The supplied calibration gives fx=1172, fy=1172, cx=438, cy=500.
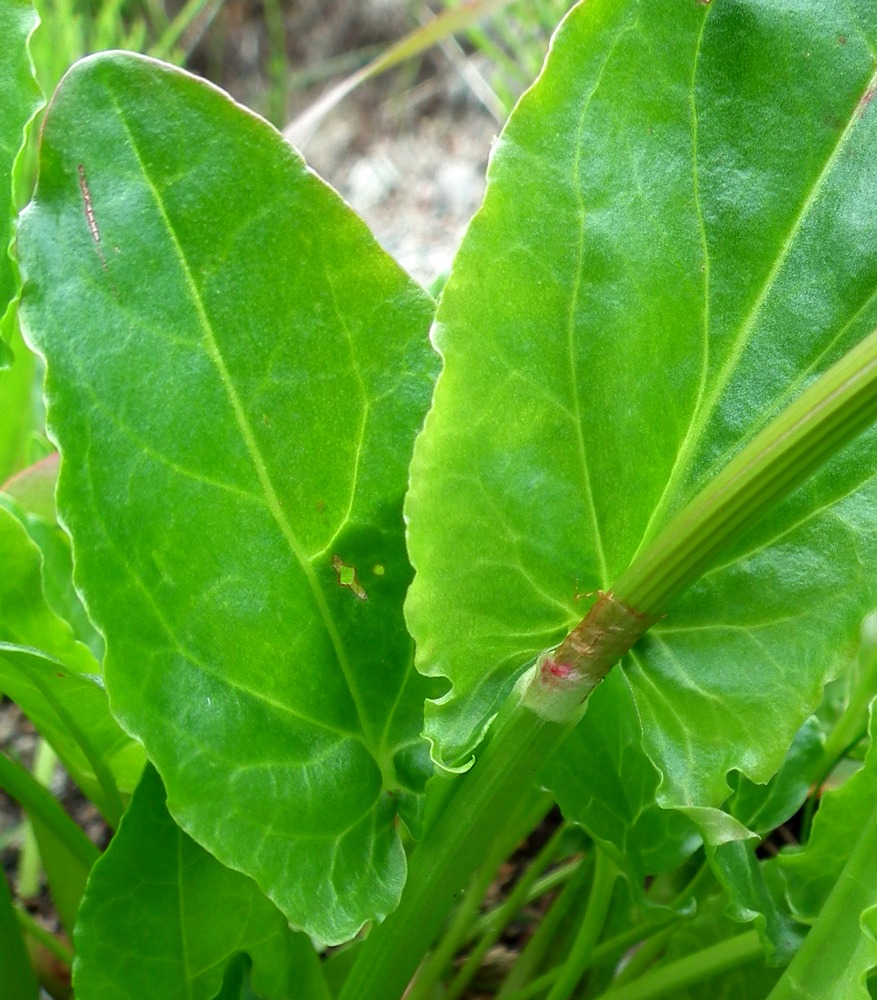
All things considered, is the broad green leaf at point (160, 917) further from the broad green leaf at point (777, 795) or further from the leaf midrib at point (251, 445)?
the broad green leaf at point (777, 795)

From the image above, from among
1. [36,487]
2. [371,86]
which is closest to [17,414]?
[36,487]

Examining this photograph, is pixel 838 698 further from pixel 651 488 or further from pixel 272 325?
pixel 272 325

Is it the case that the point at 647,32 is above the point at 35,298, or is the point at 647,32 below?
above

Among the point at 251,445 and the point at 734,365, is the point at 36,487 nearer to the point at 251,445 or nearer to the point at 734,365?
the point at 251,445

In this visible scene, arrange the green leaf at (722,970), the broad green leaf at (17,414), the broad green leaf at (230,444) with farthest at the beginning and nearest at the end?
the broad green leaf at (17,414), the green leaf at (722,970), the broad green leaf at (230,444)

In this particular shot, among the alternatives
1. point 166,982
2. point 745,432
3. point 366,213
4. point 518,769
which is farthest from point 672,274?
point 366,213

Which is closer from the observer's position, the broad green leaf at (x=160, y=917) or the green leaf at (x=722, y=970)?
the broad green leaf at (x=160, y=917)

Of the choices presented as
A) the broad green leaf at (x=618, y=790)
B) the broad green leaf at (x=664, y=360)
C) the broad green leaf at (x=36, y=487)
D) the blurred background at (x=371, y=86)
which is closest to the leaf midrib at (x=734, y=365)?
the broad green leaf at (x=664, y=360)
